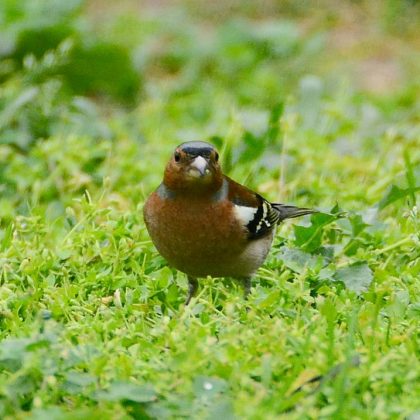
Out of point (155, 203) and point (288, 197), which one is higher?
point (155, 203)

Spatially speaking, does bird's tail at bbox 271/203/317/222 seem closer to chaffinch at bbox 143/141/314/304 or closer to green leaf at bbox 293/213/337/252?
green leaf at bbox 293/213/337/252

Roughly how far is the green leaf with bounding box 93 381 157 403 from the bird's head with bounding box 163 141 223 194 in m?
1.45

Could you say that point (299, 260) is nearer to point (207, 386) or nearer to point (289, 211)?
point (289, 211)

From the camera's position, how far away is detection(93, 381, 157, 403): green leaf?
341 cm

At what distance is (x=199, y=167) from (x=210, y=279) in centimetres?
52

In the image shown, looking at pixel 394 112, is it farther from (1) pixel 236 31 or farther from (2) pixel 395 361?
(2) pixel 395 361

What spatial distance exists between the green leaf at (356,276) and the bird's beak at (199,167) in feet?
2.72

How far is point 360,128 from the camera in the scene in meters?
7.86

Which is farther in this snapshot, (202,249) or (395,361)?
(202,249)

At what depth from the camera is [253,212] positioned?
498 centimetres

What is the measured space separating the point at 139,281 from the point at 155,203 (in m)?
0.41

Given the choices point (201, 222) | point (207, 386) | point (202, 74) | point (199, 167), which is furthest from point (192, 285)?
point (202, 74)

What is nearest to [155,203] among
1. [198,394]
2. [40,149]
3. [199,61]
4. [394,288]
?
[394,288]

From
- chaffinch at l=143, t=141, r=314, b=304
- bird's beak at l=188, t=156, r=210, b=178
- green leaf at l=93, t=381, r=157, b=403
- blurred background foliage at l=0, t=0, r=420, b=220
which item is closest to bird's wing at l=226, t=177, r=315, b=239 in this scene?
chaffinch at l=143, t=141, r=314, b=304
